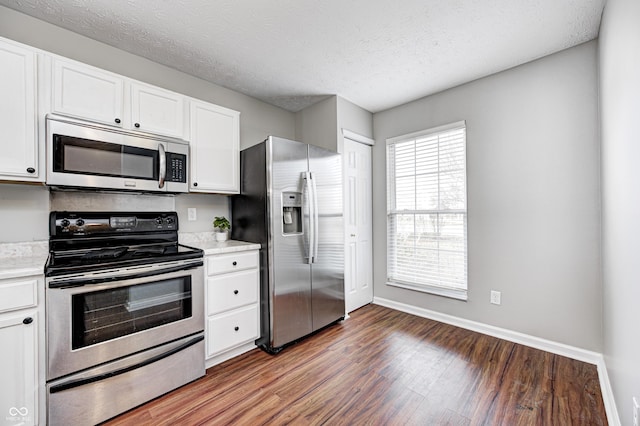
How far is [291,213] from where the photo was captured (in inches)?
105

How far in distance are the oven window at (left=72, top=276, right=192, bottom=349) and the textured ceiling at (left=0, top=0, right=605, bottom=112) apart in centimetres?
187

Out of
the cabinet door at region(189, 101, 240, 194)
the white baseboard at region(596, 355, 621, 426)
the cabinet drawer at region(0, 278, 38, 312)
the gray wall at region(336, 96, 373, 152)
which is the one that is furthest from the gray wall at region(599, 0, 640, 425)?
the cabinet drawer at region(0, 278, 38, 312)

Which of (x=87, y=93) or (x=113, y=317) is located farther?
(x=87, y=93)

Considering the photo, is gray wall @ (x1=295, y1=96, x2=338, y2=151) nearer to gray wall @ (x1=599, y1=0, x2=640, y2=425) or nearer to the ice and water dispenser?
the ice and water dispenser

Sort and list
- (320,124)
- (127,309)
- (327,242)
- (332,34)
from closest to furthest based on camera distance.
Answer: (127,309) < (332,34) < (327,242) < (320,124)

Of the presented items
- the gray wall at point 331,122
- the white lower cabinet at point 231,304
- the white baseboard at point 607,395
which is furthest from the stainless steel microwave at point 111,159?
the white baseboard at point 607,395

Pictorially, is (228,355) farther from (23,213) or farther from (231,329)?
(23,213)

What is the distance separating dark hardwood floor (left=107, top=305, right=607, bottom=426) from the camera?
5.50 ft

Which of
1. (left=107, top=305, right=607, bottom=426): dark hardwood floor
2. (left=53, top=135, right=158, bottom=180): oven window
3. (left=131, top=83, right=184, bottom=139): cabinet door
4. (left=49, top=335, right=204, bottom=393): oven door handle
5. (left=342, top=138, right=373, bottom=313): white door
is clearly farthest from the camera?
(left=342, top=138, right=373, bottom=313): white door

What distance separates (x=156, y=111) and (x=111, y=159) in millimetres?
519

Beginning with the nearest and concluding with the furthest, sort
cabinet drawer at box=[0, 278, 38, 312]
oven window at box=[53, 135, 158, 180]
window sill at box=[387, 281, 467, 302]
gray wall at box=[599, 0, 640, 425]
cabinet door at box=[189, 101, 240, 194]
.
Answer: gray wall at box=[599, 0, 640, 425], cabinet drawer at box=[0, 278, 38, 312], oven window at box=[53, 135, 158, 180], cabinet door at box=[189, 101, 240, 194], window sill at box=[387, 281, 467, 302]

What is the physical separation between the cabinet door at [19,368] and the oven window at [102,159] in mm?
925

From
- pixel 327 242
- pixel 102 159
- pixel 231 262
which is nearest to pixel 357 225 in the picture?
pixel 327 242

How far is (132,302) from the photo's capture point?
1796 millimetres
